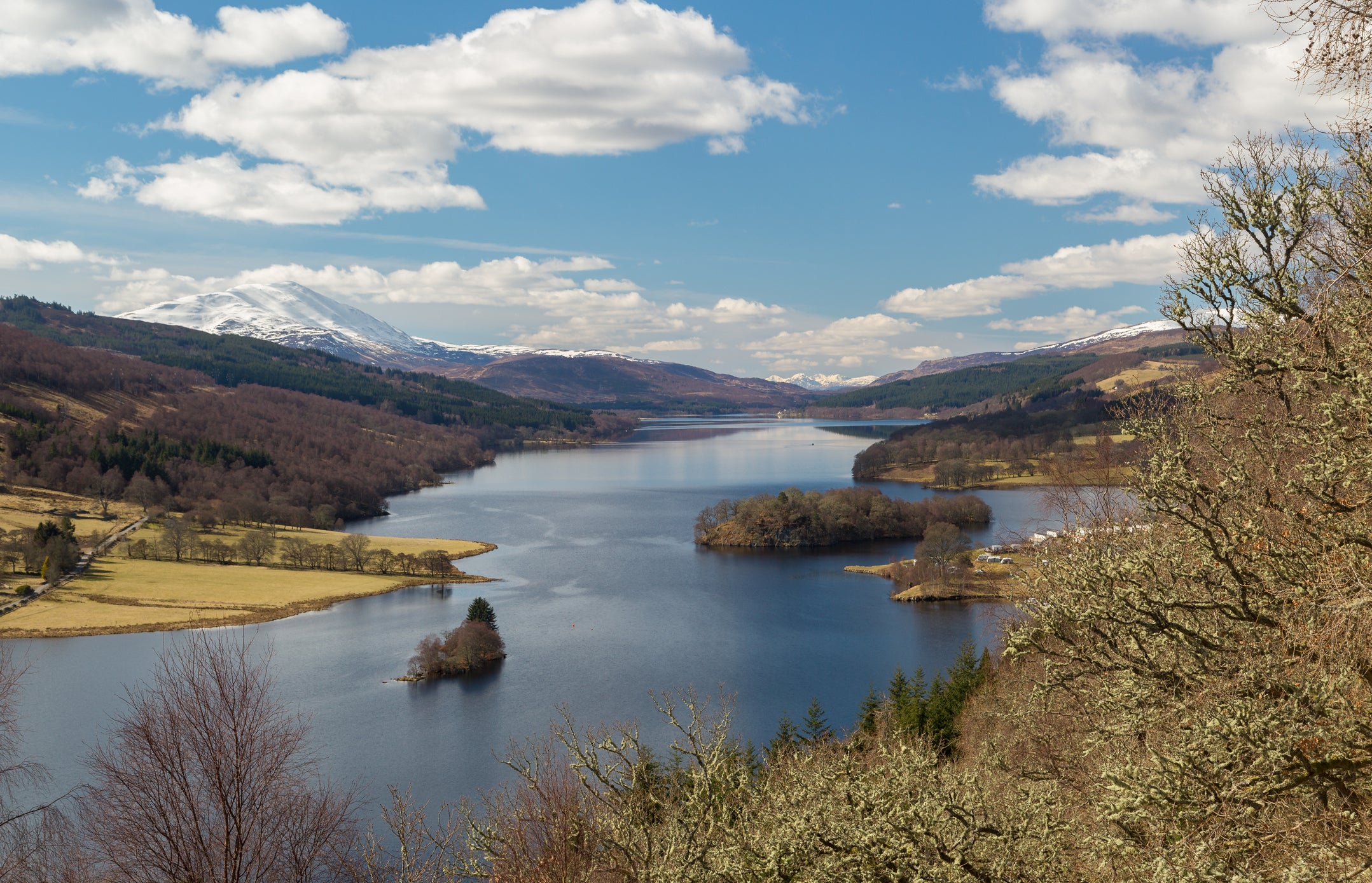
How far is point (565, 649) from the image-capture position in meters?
44.1

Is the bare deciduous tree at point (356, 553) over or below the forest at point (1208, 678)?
below

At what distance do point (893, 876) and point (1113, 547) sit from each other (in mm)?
4223

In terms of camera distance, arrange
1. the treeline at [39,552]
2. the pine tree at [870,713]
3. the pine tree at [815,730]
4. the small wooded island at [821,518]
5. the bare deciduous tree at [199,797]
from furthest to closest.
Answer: the small wooded island at [821,518], the treeline at [39,552], the pine tree at [815,730], the pine tree at [870,713], the bare deciduous tree at [199,797]

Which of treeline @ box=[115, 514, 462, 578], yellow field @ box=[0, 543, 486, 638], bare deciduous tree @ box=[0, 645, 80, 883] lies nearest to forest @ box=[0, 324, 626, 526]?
treeline @ box=[115, 514, 462, 578]

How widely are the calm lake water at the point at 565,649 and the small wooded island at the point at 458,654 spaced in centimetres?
107

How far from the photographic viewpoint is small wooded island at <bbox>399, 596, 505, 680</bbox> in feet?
135

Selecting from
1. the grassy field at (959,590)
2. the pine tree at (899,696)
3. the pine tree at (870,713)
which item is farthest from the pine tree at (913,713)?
the grassy field at (959,590)

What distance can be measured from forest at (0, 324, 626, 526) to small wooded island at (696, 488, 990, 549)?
41.3m

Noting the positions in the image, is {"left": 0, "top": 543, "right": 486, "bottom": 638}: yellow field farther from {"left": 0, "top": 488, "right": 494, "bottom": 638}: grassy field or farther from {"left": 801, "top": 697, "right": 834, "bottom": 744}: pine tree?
{"left": 801, "top": 697, "right": 834, "bottom": 744}: pine tree

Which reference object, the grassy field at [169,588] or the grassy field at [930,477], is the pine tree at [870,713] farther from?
the grassy field at [930,477]

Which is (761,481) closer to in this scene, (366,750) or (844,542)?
(844,542)

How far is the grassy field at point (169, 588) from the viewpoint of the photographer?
48.5 m

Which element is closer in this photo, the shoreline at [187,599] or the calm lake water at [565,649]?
the calm lake water at [565,649]

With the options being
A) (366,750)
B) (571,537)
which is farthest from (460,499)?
(366,750)
